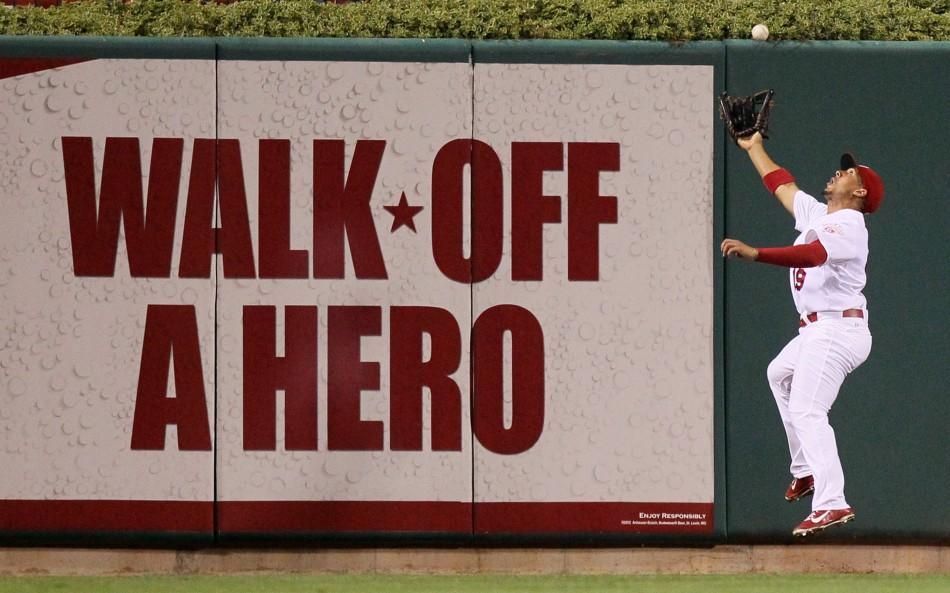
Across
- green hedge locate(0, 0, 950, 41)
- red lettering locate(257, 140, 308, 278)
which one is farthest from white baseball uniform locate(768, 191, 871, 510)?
red lettering locate(257, 140, 308, 278)

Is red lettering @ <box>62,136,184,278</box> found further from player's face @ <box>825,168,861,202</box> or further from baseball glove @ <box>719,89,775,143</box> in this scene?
player's face @ <box>825,168,861,202</box>

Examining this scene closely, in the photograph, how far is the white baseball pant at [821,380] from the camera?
7691mm

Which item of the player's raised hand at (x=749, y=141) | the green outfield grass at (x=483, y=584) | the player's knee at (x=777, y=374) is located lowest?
the green outfield grass at (x=483, y=584)

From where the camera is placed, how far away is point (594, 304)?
769 centimetres

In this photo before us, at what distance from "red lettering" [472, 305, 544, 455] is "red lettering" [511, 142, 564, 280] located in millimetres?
297

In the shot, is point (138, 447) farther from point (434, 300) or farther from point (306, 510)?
point (434, 300)

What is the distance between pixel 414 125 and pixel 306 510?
2396 millimetres

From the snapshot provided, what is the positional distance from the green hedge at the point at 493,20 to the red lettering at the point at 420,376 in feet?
5.79

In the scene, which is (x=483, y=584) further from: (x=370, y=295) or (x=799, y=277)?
(x=799, y=277)

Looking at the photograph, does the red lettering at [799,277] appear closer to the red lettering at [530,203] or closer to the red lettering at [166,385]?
the red lettering at [530,203]

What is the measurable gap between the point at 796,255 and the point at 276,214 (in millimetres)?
3085

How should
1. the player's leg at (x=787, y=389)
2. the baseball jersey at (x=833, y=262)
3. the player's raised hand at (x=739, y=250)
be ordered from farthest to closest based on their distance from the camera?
the player's leg at (x=787, y=389) < the baseball jersey at (x=833, y=262) < the player's raised hand at (x=739, y=250)

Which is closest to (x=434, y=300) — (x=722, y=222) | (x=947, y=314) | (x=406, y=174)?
(x=406, y=174)

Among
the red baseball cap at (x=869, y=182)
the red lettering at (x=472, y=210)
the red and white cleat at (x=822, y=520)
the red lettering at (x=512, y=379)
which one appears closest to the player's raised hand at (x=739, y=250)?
the red baseball cap at (x=869, y=182)
